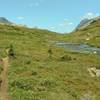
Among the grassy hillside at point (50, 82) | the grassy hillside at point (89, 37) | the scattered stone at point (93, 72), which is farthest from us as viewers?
the grassy hillside at point (89, 37)

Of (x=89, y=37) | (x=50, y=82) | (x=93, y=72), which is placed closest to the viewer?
(x=50, y=82)

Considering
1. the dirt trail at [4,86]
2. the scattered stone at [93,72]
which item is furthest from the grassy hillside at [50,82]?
the scattered stone at [93,72]

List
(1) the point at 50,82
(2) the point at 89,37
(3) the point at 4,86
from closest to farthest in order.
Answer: (3) the point at 4,86, (1) the point at 50,82, (2) the point at 89,37

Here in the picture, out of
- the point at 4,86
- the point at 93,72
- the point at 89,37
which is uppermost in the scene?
the point at 89,37

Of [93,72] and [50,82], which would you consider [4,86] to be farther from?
[93,72]

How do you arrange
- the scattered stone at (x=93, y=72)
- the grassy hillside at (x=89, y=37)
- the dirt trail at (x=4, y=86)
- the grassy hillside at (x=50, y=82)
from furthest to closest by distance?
the grassy hillside at (x=89, y=37) → the scattered stone at (x=93, y=72) → the grassy hillside at (x=50, y=82) → the dirt trail at (x=4, y=86)

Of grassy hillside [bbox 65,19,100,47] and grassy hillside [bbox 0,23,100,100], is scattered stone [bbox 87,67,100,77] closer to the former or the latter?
grassy hillside [bbox 0,23,100,100]

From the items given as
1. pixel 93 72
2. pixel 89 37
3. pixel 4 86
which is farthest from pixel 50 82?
pixel 89 37

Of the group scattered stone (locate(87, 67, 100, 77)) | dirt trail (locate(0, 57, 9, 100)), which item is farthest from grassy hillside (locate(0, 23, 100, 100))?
scattered stone (locate(87, 67, 100, 77))

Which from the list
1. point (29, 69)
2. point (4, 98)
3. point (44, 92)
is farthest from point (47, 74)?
point (4, 98)

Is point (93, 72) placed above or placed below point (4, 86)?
below

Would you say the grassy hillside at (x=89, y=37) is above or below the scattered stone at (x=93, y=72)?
above

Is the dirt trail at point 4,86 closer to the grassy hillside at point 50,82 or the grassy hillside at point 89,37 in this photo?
the grassy hillside at point 50,82

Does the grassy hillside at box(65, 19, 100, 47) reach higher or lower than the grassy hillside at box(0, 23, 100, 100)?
higher
